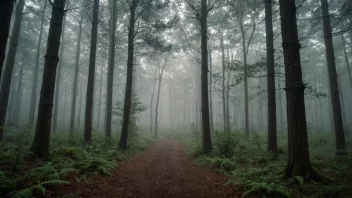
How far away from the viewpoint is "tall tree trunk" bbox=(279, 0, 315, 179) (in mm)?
5305

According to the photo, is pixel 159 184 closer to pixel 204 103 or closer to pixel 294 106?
pixel 294 106

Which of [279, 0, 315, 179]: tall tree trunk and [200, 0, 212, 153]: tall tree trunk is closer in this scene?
[279, 0, 315, 179]: tall tree trunk

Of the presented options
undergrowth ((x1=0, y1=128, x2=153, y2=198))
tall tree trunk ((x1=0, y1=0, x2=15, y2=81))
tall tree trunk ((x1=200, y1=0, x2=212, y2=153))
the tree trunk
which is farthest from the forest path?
the tree trunk

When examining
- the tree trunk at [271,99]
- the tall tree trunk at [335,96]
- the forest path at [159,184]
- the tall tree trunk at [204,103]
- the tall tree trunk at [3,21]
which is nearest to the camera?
the tall tree trunk at [3,21]

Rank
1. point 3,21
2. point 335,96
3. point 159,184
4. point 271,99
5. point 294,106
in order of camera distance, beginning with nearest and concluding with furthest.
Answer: point 3,21 → point 294,106 → point 159,184 → point 271,99 → point 335,96

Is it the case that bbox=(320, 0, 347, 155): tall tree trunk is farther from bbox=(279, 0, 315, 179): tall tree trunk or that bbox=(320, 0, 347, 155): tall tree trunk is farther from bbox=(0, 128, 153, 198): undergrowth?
bbox=(0, 128, 153, 198): undergrowth

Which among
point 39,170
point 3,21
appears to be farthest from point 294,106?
point 39,170

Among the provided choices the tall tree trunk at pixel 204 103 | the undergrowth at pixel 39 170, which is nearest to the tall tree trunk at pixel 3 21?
the undergrowth at pixel 39 170

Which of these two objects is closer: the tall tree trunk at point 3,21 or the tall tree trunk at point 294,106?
the tall tree trunk at point 3,21

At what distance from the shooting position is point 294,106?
544 cm

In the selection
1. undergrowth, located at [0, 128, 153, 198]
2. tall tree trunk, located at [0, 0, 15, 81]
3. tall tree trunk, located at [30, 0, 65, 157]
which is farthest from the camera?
tall tree trunk, located at [30, 0, 65, 157]

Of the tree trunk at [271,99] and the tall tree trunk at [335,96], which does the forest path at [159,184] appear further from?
the tall tree trunk at [335,96]

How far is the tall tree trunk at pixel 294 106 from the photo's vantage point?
5.30m

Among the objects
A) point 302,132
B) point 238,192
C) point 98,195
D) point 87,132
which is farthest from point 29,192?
point 87,132
